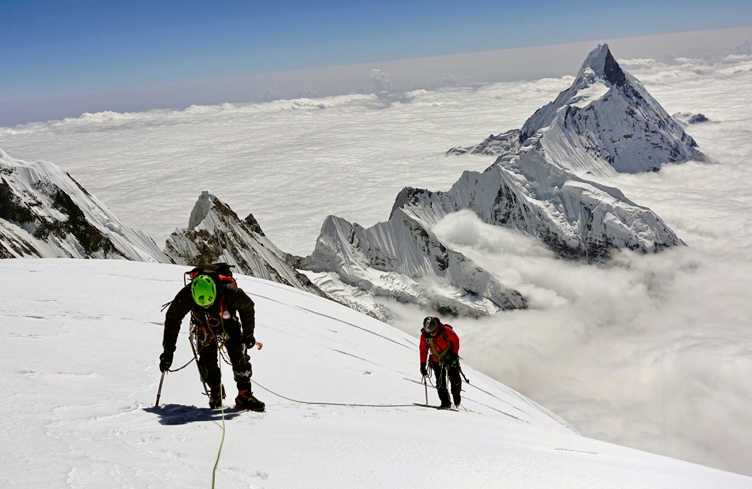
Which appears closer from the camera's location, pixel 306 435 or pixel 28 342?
pixel 306 435

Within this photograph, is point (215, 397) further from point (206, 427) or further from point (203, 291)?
point (203, 291)

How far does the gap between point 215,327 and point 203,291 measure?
0.86 m

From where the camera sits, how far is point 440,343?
15.2m

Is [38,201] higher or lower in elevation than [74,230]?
higher

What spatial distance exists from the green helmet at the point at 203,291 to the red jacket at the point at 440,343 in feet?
27.0

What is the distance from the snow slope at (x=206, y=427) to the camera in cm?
565

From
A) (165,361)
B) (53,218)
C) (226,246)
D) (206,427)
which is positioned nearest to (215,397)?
(165,361)

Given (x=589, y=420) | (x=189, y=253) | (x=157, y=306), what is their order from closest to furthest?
1. (x=157, y=306)
2. (x=189, y=253)
3. (x=589, y=420)

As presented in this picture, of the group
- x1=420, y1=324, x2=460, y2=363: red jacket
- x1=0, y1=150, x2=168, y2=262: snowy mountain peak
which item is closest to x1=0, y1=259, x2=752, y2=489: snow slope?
x1=420, y1=324, x2=460, y2=363: red jacket

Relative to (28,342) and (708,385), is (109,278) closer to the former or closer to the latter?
(28,342)

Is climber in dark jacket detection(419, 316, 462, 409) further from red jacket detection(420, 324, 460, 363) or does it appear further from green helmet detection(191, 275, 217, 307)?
green helmet detection(191, 275, 217, 307)

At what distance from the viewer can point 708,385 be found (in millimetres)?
155125

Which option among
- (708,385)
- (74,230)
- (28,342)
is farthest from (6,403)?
(708,385)

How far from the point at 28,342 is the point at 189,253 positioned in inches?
2143
